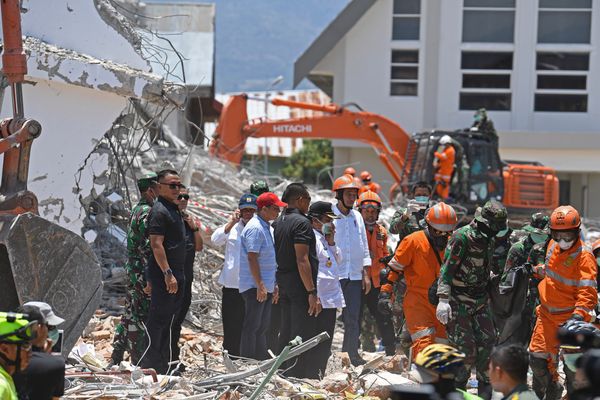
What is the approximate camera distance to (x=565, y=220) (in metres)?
8.28

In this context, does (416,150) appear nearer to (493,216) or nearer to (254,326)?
(254,326)

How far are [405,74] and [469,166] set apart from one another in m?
11.7

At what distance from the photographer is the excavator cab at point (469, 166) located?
19281mm

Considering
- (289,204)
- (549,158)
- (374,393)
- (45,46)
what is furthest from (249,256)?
(549,158)

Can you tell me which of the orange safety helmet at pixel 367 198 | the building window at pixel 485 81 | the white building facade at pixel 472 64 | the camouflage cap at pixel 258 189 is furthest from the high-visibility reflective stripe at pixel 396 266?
the building window at pixel 485 81

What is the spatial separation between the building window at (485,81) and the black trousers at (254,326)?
852 inches

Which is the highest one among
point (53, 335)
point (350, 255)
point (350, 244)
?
point (53, 335)

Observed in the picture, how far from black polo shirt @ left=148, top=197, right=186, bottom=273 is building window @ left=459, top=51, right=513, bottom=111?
22.5 m

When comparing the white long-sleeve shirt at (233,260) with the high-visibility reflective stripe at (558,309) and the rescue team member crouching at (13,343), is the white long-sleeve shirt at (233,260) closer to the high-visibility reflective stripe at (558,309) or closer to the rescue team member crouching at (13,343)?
the high-visibility reflective stripe at (558,309)

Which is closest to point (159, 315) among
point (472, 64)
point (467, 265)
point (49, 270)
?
point (49, 270)

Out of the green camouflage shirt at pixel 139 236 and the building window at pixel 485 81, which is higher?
the building window at pixel 485 81

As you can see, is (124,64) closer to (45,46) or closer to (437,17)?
(45,46)

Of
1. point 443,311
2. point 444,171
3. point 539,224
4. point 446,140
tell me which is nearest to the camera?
→ point 443,311

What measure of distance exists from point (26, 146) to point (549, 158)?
24.2 metres
